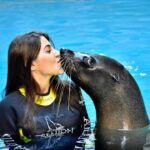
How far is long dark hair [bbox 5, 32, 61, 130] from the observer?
4023 mm

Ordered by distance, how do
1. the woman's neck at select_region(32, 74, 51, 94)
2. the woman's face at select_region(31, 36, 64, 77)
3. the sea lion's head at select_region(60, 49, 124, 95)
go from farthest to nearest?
the sea lion's head at select_region(60, 49, 124, 95) < the woman's neck at select_region(32, 74, 51, 94) < the woman's face at select_region(31, 36, 64, 77)

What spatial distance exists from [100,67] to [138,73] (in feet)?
11.6

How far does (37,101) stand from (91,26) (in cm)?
612

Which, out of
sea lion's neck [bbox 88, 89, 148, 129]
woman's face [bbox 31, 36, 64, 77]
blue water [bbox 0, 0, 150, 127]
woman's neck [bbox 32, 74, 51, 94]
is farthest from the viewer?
blue water [bbox 0, 0, 150, 127]

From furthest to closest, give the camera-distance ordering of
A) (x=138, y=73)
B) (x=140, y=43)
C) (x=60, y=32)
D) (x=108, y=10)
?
1. (x=108, y=10)
2. (x=60, y=32)
3. (x=140, y=43)
4. (x=138, y=73)

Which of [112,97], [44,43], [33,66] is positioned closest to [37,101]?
[33,66]

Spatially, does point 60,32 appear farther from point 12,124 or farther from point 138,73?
point 12,124

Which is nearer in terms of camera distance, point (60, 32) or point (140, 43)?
point (140, 43)

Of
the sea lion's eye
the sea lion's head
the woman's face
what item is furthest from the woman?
the sea lion's eye

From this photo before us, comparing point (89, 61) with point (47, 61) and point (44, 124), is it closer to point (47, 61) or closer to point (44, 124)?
point (47, 61)

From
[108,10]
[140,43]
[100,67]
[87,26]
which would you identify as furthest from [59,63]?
[108,10]

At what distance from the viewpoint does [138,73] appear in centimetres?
779

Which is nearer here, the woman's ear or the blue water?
the woman's ear

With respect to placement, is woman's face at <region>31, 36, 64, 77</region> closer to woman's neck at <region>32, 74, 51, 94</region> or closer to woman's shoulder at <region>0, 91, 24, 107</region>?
woman's neck at <region>32, 74, 51, 94</region>
